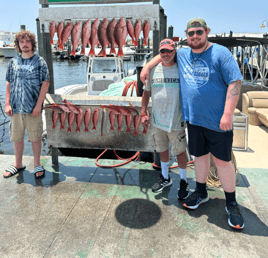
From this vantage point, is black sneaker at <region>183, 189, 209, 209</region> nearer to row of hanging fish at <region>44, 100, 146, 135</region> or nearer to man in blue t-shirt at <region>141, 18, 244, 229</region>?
man in blue t-shirt at <region>141, 18, 244, 229</region>

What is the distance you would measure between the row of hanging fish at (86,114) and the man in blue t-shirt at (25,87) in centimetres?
26

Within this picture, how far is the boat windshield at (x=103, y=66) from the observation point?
10.6 meters

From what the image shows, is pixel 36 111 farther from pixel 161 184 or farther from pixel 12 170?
pixel 161 184

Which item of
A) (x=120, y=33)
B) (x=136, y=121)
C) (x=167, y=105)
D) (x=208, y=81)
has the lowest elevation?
(x=136, y=121)

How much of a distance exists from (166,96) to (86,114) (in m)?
1.34

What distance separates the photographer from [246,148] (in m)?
6.13

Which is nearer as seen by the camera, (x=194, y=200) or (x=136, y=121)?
(x=194, y=200)

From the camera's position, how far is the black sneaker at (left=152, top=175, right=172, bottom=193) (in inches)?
128

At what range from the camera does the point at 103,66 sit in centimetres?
1085

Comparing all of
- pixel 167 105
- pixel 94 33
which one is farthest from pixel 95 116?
pixel 167 105

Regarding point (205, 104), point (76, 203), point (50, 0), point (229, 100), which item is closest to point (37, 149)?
point (76, 203)

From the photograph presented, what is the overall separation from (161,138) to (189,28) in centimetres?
128

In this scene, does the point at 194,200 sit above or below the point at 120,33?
below

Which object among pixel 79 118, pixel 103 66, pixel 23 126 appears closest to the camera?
pixel 23 126
